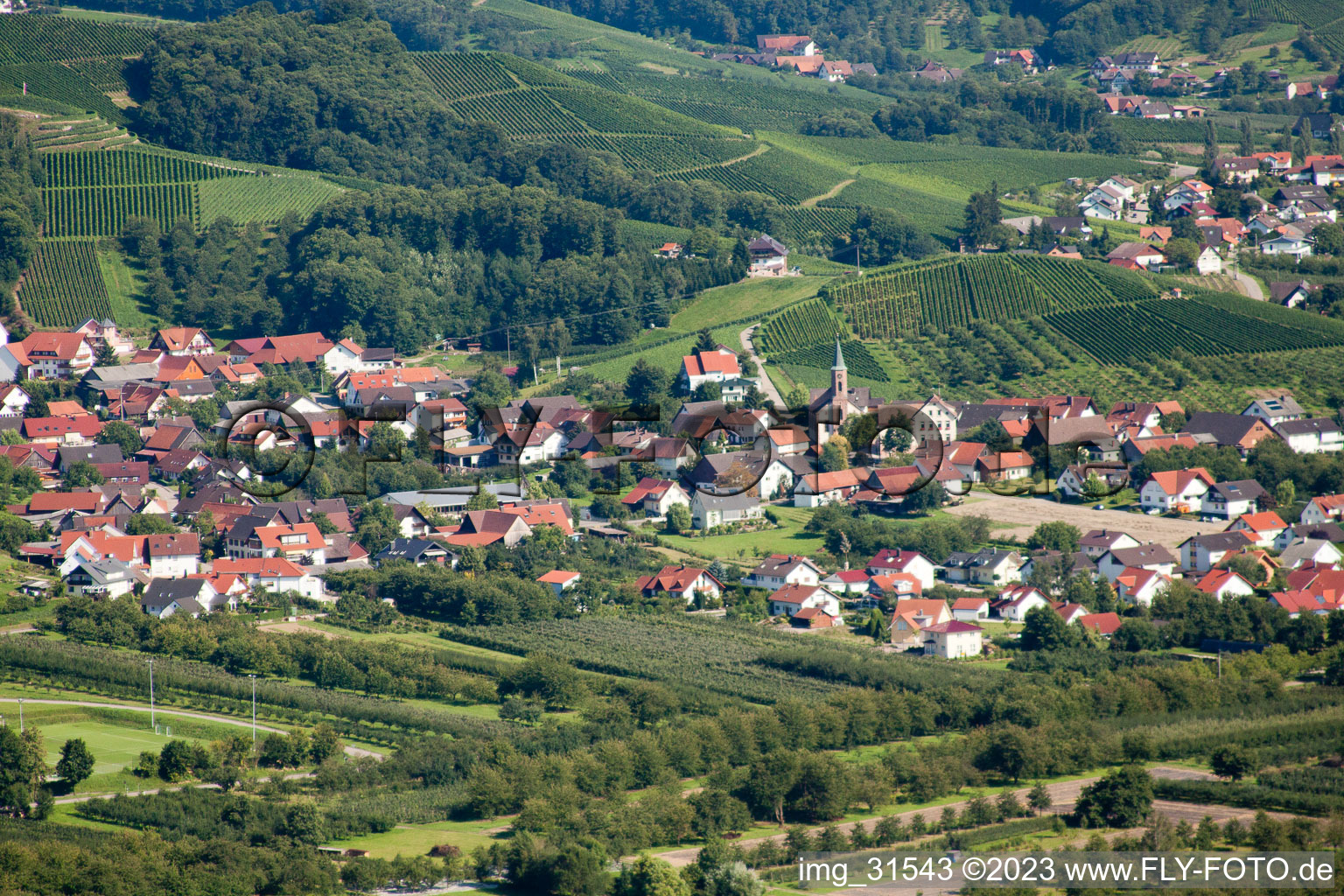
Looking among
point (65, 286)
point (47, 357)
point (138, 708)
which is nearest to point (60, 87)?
point (65, 286)

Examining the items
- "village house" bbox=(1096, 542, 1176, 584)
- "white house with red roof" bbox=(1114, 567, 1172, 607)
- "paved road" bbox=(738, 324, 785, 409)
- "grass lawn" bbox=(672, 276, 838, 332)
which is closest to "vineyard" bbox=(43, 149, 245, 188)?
"grass lawn" bbox=(672, 276, 838, 332)

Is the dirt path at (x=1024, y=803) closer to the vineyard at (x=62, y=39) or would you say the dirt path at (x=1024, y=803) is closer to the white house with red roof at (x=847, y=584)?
the white house with red roof at (x=847, y=584)

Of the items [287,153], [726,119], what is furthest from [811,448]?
[726,119]

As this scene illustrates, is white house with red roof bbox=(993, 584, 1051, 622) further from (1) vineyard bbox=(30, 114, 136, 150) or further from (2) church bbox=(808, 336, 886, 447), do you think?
(1) vineyard bbox=(30, 114, 136, 150)

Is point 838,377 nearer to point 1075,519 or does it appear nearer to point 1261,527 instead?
point 1075,519

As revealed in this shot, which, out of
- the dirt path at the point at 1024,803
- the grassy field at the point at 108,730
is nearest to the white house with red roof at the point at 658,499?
the grassy field at the point at 108,730

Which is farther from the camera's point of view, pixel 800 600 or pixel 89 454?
pixel 89 454
